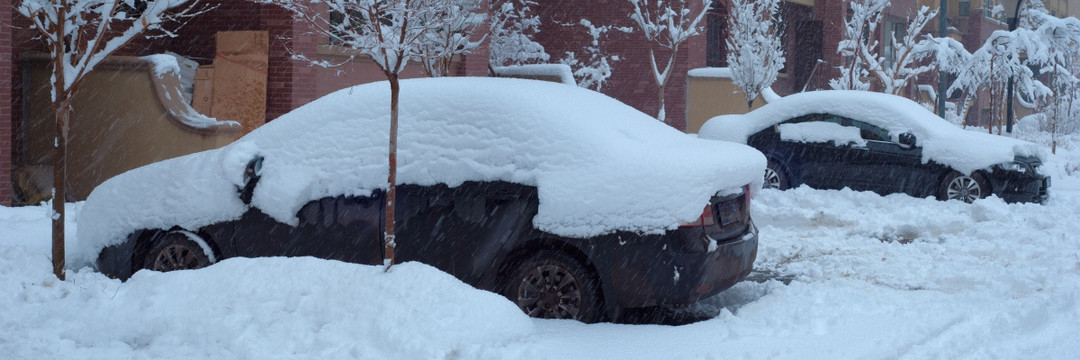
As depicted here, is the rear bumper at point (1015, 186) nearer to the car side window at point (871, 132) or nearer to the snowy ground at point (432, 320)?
the car side window at point (871, 132)

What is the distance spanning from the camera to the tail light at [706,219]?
630 cm

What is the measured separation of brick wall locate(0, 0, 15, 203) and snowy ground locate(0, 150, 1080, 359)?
10.6 ft

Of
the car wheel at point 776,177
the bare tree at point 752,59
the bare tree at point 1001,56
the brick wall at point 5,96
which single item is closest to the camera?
the brick wall at point 5,96

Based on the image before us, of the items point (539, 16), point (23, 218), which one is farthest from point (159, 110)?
point (539, 16)

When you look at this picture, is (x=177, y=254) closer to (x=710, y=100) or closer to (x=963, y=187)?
(x=963, y=187)

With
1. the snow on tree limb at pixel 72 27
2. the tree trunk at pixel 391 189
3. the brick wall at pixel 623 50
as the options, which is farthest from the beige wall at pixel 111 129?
the brick wall at pixel 623 50

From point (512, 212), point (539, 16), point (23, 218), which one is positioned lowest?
point (23, 218)

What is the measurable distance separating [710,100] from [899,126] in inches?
463

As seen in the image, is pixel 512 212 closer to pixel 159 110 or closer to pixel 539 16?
pixel 159 110

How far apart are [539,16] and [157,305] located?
21.1 m

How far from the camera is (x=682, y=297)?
20.8 feet

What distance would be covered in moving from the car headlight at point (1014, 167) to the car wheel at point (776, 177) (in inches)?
99.6

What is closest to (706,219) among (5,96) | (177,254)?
(177,254)

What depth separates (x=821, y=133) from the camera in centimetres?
1402
